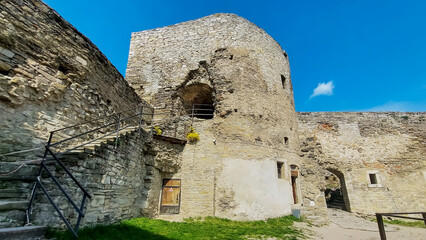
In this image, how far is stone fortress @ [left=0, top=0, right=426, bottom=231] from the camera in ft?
14.7

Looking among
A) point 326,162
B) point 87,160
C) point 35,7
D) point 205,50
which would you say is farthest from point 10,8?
point 326,162

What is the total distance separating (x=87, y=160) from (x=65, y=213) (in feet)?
3.62

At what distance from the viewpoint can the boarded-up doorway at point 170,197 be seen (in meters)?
8.01

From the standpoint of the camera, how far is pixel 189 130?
920cm

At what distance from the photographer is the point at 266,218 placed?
8.21 m

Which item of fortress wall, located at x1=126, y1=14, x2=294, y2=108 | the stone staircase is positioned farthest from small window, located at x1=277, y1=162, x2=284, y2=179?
the stone staircase

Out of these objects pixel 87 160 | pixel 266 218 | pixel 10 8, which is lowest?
pixel 266 218

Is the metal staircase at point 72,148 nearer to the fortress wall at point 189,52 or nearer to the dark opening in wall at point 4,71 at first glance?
the dark opening in wall at point 4,71

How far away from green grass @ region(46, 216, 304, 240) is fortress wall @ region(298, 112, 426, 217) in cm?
441

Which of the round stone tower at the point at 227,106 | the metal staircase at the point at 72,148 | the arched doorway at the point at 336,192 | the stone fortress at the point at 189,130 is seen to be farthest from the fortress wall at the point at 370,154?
the metal staircase at the point at 72,148

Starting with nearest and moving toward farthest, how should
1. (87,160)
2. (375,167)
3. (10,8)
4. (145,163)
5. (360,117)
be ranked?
(10,8)
(87,160)
(145,163)
(375,167)
(360,117)

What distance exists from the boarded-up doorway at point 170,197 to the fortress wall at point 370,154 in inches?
256

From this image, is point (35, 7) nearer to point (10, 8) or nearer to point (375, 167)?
point (10, 8)

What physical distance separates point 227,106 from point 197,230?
5386 millimetres
